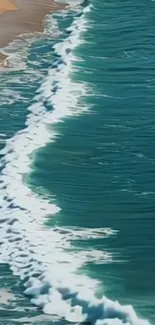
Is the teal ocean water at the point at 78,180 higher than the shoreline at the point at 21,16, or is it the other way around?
the shoreline at the point at 21,16

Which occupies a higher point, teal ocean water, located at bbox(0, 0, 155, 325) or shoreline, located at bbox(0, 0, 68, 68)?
shoreline, located at bbox(0, 0, 68, 68)

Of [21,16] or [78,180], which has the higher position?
[21,16]

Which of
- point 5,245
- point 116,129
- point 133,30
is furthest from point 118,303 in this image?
point 133,30

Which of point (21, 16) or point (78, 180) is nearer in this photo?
point (78, 180)

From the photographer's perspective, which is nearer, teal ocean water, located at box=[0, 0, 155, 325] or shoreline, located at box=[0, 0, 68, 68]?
teal ocean water, located at box=[0, 0, 155, 325]

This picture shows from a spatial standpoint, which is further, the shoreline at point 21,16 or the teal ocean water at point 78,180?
the shoreline at point 21,16
